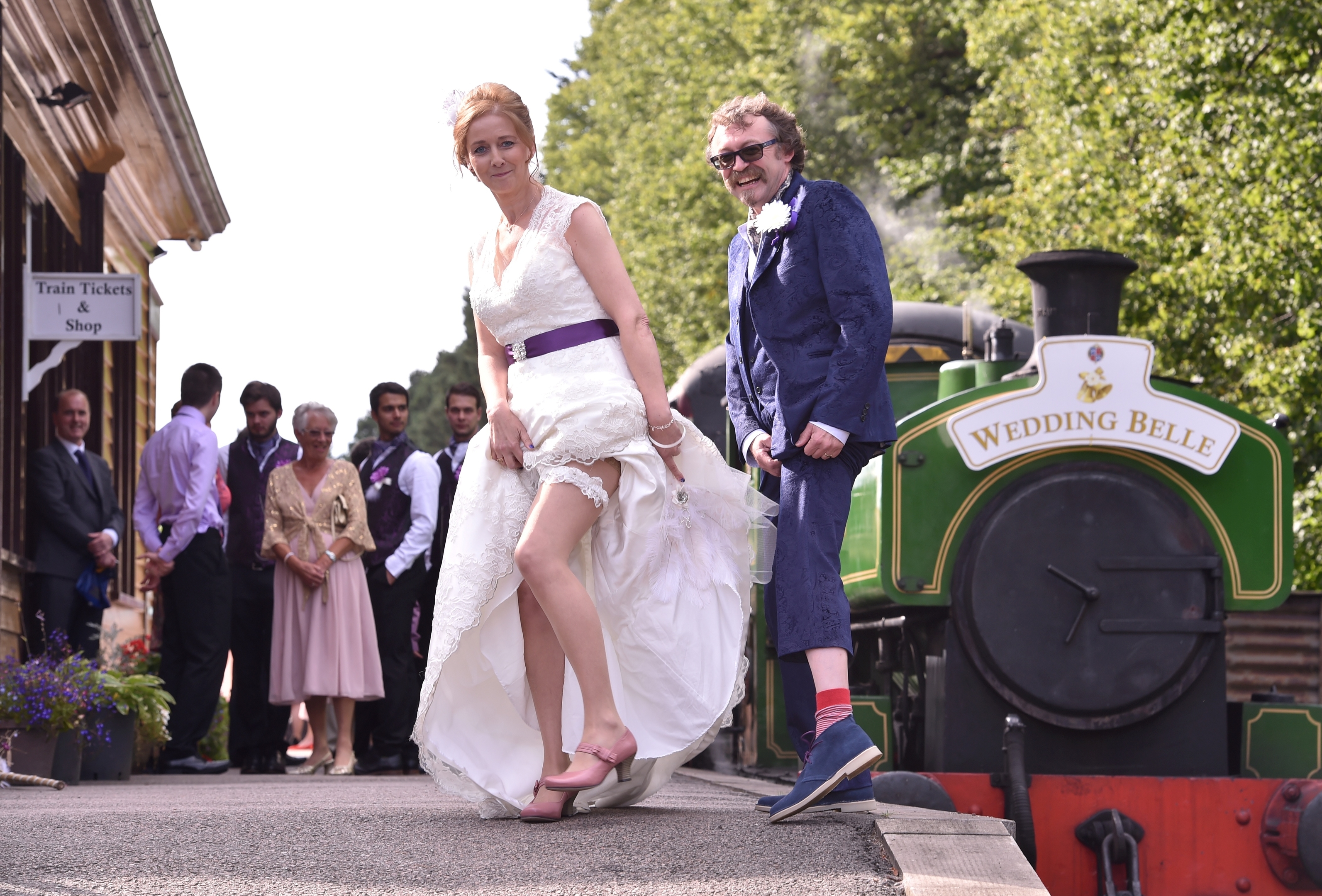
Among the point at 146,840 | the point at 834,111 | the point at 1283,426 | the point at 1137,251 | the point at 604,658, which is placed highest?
the point at 834,111

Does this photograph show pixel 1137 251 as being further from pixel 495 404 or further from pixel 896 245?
pixel 495 404

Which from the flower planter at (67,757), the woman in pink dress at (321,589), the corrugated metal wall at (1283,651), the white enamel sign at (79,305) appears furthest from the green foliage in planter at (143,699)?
the corrugated metal wall at (1283,651)

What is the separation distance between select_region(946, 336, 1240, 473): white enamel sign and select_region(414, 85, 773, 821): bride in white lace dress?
1.72 metres

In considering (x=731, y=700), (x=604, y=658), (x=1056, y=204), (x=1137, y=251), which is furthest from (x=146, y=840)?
(x=1056, y=204)

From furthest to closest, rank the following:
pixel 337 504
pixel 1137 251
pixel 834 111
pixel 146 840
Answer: pixel 834 111
pixel 1137 251
pixel 337 504
pixel 146 840

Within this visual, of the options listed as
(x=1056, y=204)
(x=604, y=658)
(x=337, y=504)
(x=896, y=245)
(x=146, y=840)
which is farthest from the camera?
(x=896, y=245)

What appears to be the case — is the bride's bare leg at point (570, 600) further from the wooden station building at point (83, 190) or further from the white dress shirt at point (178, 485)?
the wooden station building at point (83, 190)

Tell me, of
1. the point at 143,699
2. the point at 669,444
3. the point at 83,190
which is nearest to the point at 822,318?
the point at 669,444

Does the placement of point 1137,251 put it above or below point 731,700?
above

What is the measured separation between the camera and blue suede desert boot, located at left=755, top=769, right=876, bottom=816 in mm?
3762

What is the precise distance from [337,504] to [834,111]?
65.9 feet

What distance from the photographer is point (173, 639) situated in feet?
25.3

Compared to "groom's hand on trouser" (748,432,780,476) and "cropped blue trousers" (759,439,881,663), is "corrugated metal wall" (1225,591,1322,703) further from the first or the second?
"cropped blue trousers" (759,439,881,663)

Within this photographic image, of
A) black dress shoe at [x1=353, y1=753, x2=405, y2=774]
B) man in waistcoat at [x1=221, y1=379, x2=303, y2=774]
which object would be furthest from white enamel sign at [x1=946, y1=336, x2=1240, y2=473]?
man in waistcoat at [x1=221, y1=379, x2=303, y2=774]
